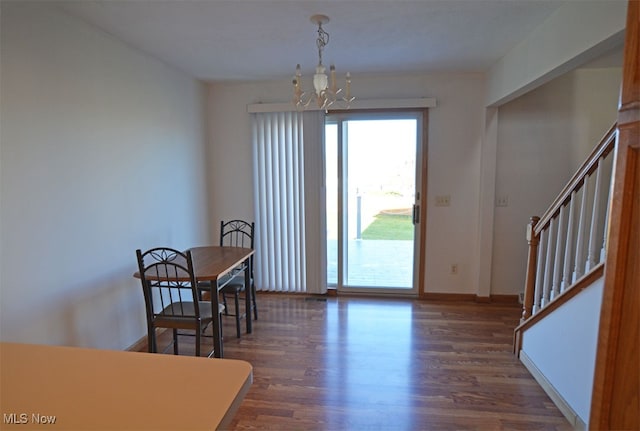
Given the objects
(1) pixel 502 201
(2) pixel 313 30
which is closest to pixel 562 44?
Result: (2) pixel 313 30

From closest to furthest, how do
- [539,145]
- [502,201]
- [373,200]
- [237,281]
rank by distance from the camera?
[237,281] → [539,145] → [502,201] → [373,200]

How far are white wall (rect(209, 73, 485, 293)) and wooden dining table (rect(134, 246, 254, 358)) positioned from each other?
1140 millimetres

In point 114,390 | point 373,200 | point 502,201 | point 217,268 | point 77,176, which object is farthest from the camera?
point 373,200

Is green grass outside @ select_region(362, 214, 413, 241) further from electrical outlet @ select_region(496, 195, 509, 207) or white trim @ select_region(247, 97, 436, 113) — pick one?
white trim @ select_region(247, 97, 436, 113)

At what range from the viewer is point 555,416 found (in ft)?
6.96

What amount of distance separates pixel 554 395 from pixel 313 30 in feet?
9.75

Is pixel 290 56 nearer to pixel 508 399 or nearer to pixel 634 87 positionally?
pixel 634 87

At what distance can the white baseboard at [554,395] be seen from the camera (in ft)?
6.55

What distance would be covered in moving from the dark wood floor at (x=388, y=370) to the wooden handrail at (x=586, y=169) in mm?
1187

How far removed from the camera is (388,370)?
8.69 feet

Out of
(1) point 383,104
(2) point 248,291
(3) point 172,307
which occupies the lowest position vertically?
(2) point 248,291

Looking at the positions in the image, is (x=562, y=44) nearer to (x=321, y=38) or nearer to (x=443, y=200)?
(x=321, y=38)

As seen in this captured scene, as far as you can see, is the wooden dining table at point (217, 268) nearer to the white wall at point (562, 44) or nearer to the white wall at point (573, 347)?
A: the white wall at point (573, 347)

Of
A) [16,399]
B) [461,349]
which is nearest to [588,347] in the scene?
[461,349]
